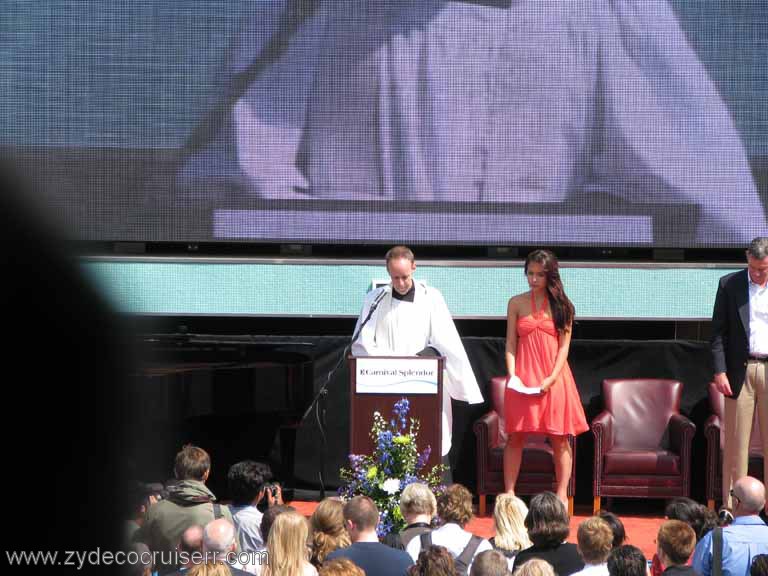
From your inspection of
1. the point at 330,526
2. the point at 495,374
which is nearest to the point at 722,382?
the point at 495,374

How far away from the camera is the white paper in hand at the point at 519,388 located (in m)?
6.46

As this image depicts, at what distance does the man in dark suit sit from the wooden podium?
1.72 meters

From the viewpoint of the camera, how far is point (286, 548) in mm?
3449

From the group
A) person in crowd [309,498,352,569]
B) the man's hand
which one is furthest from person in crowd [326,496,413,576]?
the man's hand

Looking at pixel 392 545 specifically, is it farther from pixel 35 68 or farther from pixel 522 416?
pixel 35 68

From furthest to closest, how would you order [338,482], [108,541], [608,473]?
[338,482] < [608,473] < [108,541]

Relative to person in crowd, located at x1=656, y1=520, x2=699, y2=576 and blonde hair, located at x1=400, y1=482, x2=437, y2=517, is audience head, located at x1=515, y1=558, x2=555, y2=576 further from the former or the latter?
blonde hair, located at x1=400, y1=482, x2=437, y2=517

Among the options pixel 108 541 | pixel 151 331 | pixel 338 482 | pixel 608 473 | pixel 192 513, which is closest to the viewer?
pixel 108 541

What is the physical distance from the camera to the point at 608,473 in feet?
23.5

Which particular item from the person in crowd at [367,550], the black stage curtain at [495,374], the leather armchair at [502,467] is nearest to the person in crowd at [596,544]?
the person in crowd at [367,550]

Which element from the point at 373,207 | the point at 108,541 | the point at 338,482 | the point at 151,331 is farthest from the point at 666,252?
the point at 108,541

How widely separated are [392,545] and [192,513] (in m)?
0.82

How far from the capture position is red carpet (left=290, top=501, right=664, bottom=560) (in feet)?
20.9

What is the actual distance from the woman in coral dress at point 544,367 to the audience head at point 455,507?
7.49 ft
